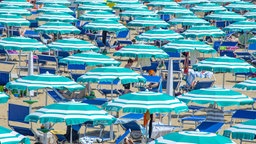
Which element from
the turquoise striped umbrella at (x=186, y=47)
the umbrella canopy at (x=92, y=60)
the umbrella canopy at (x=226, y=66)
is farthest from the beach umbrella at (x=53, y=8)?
the umbrella canopy at (x=226, y=66)

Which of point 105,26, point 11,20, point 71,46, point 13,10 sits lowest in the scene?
point 71,46

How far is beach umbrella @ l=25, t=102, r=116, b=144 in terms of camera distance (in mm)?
15008

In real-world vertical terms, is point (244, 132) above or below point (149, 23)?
below

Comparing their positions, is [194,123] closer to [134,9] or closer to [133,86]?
[133,86]

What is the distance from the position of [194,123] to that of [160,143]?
6.93m

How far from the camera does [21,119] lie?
55.5ft

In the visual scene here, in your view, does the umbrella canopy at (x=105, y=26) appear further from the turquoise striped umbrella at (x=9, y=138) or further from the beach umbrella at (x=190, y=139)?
the beach umbrella at (x=190, y=139)

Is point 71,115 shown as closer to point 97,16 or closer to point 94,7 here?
point 97,16

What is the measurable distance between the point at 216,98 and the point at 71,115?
346 centimetres

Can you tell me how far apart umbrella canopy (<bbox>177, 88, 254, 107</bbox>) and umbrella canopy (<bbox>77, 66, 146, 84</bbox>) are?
2.23 metres

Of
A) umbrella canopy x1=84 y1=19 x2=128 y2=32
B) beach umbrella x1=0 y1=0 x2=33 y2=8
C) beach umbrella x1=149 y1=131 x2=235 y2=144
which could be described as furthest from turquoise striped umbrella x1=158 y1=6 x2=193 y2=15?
beach umbrella x1=149 y1=131 x2=235 y2=144

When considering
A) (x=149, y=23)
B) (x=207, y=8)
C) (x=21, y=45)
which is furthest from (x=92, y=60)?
(x=207, y=8)

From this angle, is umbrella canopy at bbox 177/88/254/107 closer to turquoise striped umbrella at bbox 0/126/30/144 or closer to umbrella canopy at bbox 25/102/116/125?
umbrella canopy at bbox 25/102/116/125

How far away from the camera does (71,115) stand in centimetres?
1509
